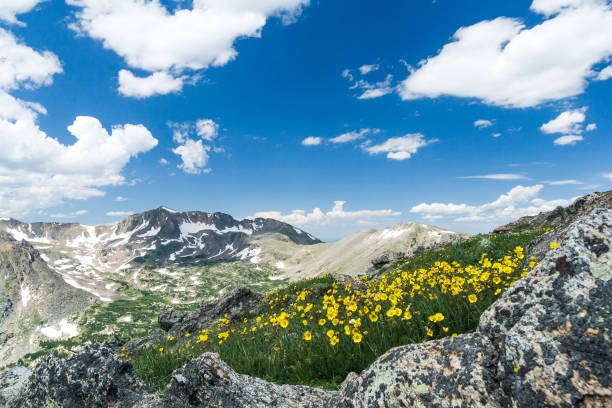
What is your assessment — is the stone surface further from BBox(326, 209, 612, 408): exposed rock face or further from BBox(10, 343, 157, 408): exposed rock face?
BBox(326, 209, 612, 408): exposed rock face

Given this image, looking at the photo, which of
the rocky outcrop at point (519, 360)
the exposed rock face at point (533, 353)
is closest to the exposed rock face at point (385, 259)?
the rocky outcrop at point (519, 360)

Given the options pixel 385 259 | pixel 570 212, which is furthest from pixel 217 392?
pixel 385 259

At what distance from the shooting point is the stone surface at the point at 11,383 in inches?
287

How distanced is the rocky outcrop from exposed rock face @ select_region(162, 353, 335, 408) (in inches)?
0.5

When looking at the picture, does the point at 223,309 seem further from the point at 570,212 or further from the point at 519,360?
the point at 570,212

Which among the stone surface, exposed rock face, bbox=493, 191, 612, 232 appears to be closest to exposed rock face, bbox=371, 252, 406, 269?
exposed rock face, bbox=493, 191, 612, 232

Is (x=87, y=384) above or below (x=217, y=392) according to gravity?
below

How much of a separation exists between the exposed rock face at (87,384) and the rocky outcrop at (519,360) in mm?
1713

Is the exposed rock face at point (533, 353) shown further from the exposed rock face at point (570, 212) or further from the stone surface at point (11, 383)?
the exposed rock face at point (570, 212)

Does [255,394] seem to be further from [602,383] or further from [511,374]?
[602,383]

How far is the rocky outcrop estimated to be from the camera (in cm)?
231

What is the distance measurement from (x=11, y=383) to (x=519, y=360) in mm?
12547

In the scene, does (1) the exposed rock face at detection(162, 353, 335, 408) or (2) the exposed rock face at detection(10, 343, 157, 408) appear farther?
(2) the exposed rock face at detection(10, 343, 157, 408)

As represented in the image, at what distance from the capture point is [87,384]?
5.54 m
